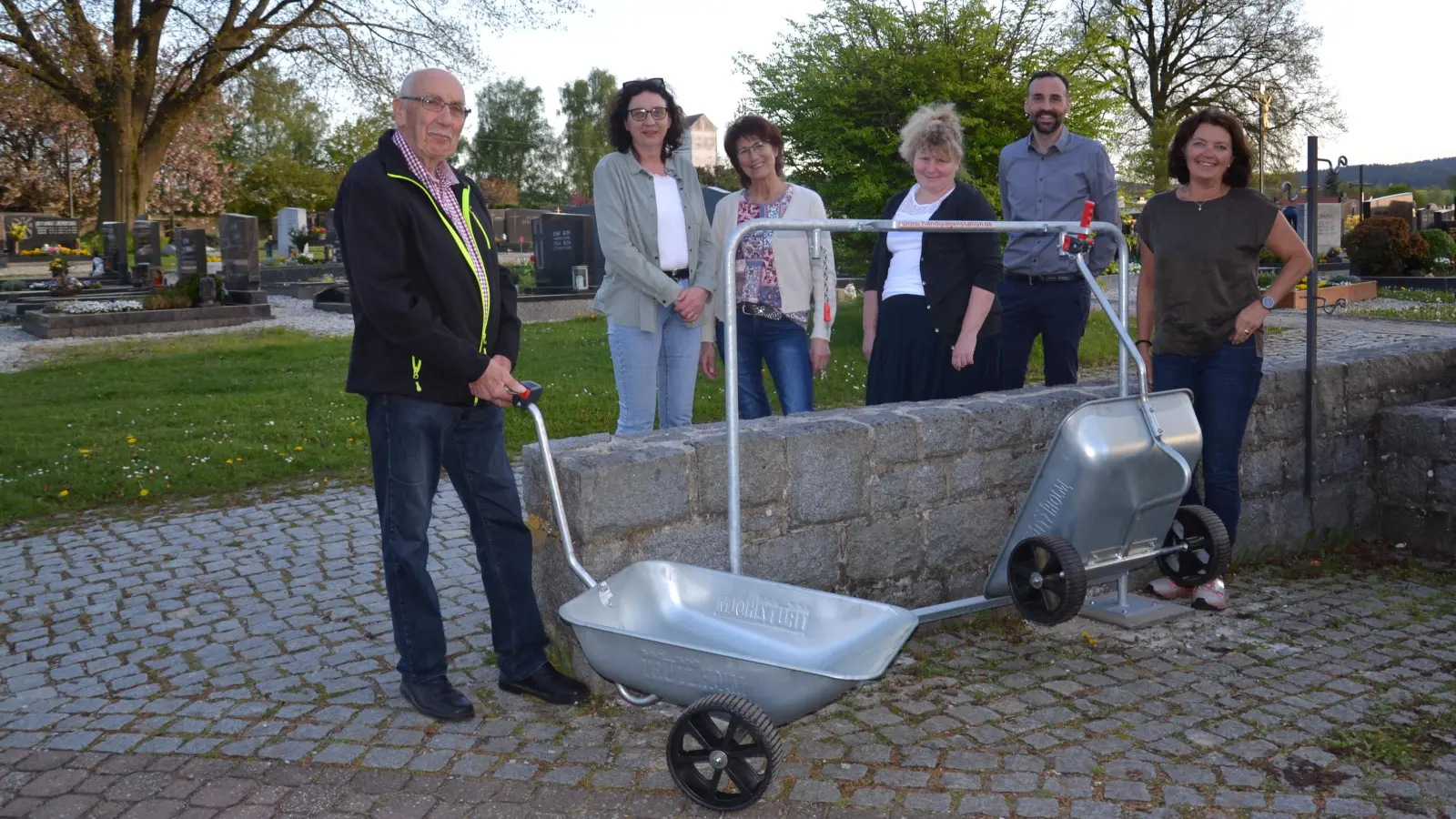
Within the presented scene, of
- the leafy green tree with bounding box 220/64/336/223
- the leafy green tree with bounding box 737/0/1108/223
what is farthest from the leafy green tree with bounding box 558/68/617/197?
the leafy green tree with bounding box 737/0/1108/223

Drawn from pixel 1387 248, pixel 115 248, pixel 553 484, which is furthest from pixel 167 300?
pixel 1387 248

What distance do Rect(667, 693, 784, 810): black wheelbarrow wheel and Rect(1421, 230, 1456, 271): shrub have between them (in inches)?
939

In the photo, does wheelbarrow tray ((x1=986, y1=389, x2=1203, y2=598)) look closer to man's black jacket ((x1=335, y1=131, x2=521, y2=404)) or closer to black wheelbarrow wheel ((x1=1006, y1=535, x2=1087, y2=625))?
black wheelbarrow wheel ((x1=1006, y1=535, x2=1087, y2=625))

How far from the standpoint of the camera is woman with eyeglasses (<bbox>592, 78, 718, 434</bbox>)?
4.71m

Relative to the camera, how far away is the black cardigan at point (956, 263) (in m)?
4.83

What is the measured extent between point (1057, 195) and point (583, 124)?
3111 inches

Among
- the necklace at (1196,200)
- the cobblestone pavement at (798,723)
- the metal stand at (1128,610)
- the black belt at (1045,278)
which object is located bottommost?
the cobblestone pavement at (798,723)

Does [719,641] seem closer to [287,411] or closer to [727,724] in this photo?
[727,724]

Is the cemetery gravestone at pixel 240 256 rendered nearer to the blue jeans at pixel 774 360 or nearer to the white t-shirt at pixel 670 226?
the blue jeans at pixel 774 360

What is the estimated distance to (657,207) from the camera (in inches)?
189

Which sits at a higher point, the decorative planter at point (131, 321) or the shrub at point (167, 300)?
the shrub at point (167, 300)

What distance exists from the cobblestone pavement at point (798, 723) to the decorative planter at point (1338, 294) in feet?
46.6

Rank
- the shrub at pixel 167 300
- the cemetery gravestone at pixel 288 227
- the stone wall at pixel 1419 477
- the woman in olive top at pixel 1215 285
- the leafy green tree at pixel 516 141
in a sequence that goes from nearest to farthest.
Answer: the woman in olive top at pixel 1215 285 → the stone wall at pixel 1419 477 → the shrub at pixel 167 300 → the cemetery gravestone at pixel 288 227 → the leafy green tree at pixel 516 141

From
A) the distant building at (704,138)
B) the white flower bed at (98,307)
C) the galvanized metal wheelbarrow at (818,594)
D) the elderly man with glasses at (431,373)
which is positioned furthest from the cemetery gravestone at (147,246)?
the distant building at (704,138)
